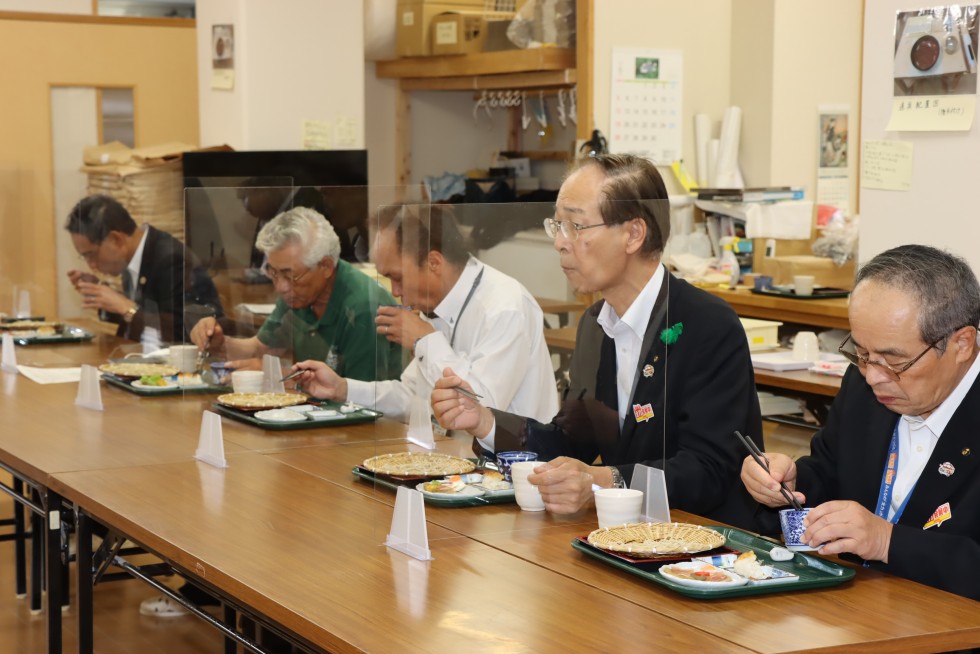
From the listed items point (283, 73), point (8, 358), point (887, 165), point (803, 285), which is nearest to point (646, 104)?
point (803, 285)

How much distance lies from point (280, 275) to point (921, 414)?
2.09 meters

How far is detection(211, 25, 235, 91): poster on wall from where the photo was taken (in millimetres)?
6164

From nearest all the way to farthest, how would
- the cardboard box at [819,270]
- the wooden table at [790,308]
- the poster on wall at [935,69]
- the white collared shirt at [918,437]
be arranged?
the white collared shirt at [918,437], the poster on wall at [935,69], the wooden table at [790,308], the cardboard box at [819,270]

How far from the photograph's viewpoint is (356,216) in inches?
154

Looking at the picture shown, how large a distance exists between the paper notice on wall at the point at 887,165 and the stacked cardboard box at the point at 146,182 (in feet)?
10.8

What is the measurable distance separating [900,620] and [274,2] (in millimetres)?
4945

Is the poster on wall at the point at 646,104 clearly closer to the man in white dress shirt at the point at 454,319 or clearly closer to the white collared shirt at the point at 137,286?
the white collared shirt at the point at 137,286

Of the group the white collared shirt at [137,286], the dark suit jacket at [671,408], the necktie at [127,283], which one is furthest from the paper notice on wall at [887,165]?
the necktie at [127,283]

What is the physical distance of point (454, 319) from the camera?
268 centimetres

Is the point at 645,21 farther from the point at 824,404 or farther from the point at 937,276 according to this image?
the point at 937,276

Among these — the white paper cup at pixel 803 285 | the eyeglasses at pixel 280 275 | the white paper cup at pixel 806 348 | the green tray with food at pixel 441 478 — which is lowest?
the green tray with food at pixel 441 478

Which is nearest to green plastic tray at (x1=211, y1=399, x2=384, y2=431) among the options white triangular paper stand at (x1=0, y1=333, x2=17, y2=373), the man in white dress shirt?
the man in white dress shirt

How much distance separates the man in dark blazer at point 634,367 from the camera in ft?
8.43

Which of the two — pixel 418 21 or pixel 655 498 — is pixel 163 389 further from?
pixel 418 21
